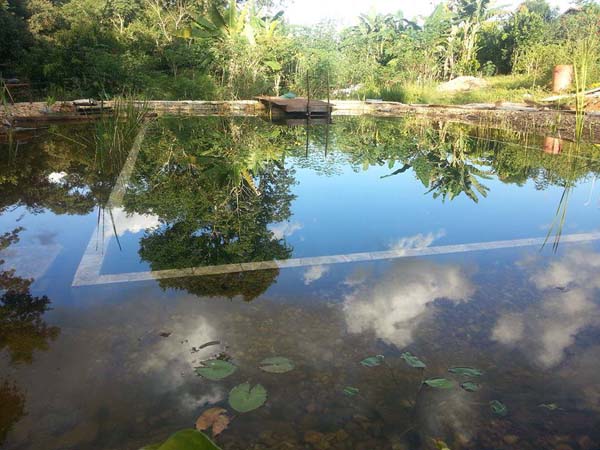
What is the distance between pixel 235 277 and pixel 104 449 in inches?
51.1

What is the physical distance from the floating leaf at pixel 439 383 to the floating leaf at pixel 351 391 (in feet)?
0.89

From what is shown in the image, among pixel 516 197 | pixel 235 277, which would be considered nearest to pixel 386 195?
pixel 516 197

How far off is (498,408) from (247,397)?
35.2 inches

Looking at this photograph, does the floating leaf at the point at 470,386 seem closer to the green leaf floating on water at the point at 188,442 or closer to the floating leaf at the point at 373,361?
the floating leaf at the point at 373,361

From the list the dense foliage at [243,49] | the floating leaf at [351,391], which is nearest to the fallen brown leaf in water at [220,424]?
the floating leaf at [351,391]

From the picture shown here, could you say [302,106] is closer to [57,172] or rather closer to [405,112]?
[405,112]

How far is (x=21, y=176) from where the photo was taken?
496 centimetres

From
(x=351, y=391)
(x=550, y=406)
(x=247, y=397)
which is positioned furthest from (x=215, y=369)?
(x=550, y=406)

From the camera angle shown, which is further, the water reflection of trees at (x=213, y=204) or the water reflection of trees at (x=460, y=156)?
the water reflection of trees at (x=460, y=156)

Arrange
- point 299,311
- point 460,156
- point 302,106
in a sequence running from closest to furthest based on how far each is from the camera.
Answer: point 299,311
point 460,156
point 302,106

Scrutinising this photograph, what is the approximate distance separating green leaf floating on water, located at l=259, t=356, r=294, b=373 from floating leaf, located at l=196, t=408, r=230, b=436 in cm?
27

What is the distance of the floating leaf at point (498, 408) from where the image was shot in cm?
158

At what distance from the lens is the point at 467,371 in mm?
1795

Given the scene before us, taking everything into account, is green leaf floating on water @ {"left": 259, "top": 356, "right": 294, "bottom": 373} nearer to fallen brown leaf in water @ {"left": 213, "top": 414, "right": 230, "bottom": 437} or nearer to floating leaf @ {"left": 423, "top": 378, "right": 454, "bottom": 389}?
fallen brown leaf in water @ {"left": 213, "top": 414, "right": 230, "bottom": 437}
